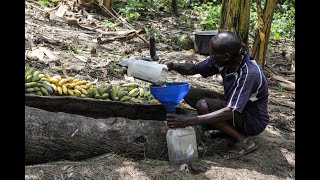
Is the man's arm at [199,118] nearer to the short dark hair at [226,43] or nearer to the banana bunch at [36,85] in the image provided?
the short dark hair at [226,43]

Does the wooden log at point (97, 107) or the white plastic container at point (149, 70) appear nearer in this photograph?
the white plastic container at point (149, 70)

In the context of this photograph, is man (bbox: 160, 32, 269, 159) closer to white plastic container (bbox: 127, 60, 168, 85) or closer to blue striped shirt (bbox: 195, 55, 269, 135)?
blue striped shirt (bbox: 195, 55, 269, 135)

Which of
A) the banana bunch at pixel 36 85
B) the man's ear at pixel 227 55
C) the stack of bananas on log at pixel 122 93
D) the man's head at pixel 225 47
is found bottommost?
the stack of bananas on log at pixel 122 93

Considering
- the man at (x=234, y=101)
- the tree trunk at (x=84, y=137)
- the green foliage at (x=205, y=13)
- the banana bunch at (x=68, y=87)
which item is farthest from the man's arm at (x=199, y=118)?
the green foliage at (x=205, y=13)

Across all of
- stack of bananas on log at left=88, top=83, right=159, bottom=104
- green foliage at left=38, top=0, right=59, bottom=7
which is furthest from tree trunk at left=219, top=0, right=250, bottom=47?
green foliage at left=38, top=0, right=59, bottom=7

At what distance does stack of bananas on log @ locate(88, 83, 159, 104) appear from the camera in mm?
5309

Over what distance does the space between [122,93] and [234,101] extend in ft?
6.54

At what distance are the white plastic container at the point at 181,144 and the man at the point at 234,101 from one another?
128 mm

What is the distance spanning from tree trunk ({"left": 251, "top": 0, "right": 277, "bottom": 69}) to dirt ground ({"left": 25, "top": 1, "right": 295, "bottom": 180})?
0.67 m

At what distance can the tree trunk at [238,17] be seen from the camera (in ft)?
22.5

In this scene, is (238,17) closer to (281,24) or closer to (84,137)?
(84,137)

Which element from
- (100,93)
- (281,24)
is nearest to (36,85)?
(100,93)

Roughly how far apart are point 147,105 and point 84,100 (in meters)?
0.65
